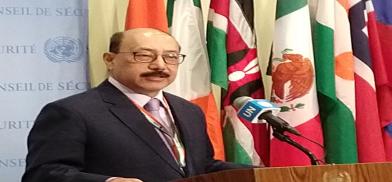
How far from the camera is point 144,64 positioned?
234 cm

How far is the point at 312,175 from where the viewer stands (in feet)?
4.55

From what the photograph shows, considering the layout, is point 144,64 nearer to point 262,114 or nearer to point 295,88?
point 262,114

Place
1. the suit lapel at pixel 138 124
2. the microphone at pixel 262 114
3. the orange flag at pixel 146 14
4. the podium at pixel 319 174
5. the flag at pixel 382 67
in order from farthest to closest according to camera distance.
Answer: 1. the flag at pixel 382 67
2. the orange flag at pixel 146 14
3. the suit lapel at pixel 138 124
4. the microphone at pixel 262 114
5. the podium at pixel 319 174

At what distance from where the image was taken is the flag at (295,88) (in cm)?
302

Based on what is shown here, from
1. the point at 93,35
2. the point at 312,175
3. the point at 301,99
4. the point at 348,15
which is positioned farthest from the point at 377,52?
the point at 312,175

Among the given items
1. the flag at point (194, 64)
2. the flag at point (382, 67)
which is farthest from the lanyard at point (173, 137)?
the flag at point (382, 67)

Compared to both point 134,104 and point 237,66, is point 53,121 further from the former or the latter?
point 237,66

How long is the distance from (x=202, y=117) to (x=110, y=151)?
19.6 inches

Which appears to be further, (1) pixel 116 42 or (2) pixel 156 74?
(1) pixel 116 42

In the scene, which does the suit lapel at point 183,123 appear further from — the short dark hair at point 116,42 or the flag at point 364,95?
the flag at point 364,95

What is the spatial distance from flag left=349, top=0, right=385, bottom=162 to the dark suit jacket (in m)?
1.05

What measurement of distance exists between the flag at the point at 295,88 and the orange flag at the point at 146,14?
0.56 metres

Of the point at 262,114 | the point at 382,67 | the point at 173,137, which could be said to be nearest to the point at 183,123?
the point at 173,137

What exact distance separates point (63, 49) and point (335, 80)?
1311mm
